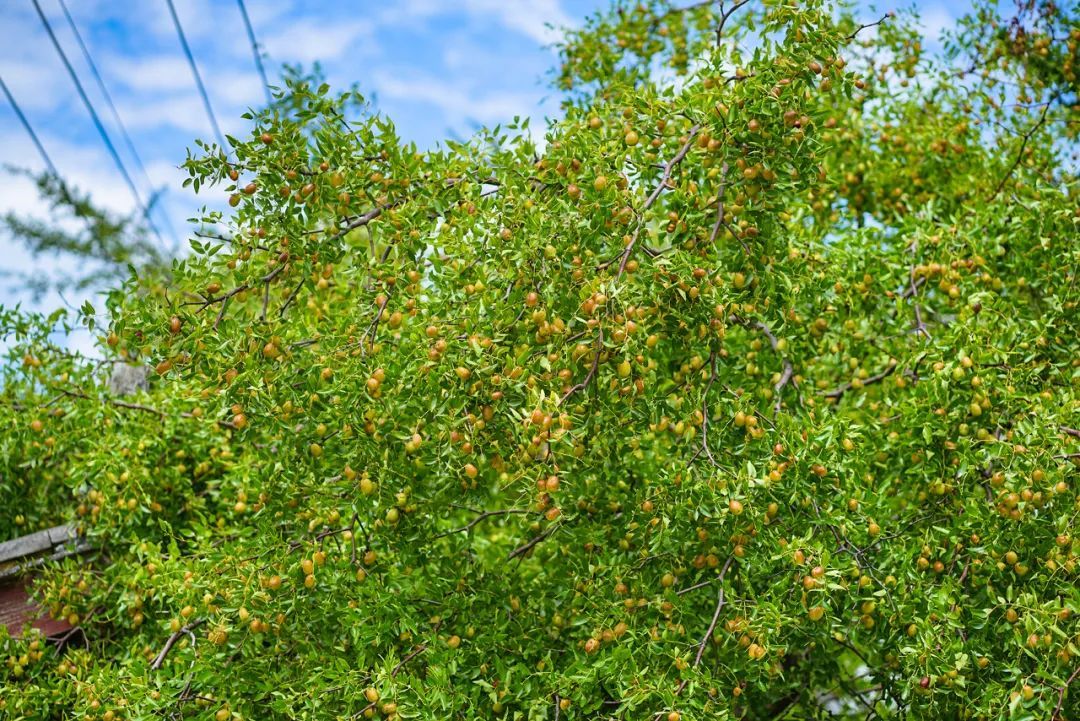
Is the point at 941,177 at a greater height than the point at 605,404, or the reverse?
the point at 941,177

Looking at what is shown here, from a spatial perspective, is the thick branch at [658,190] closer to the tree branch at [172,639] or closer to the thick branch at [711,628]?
the thick branch at [711,628]

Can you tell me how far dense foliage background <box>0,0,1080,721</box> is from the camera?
4.07m

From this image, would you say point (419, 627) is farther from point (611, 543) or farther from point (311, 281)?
point (311, 281)

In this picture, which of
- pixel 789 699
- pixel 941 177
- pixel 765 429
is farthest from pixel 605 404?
pixel 941 177

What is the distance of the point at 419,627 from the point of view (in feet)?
15.6

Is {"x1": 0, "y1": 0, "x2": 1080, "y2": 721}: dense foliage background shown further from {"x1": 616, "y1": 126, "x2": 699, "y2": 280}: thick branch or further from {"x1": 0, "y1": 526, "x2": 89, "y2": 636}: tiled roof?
{"x1": 0, "y1": 526, "x2": 89, "y2": 636}: tiled roof

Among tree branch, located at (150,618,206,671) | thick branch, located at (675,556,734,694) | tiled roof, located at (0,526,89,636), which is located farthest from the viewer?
tiled roof, located at (0,526,89,636)

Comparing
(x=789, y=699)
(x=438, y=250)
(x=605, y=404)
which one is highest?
(x=438, y=250)

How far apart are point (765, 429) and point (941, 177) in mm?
3645

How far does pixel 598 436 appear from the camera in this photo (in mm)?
4250

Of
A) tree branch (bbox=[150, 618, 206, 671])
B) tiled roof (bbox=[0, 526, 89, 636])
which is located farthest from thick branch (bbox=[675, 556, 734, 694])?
tiled roof (bbox=[0, 526, 89, 636])

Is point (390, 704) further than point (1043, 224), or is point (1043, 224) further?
point (1043, 224)

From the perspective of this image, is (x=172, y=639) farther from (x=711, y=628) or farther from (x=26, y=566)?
(x=711, y=628)

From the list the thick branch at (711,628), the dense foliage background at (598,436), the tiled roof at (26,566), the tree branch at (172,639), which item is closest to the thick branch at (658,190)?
the dense foliage background at (598,436)
